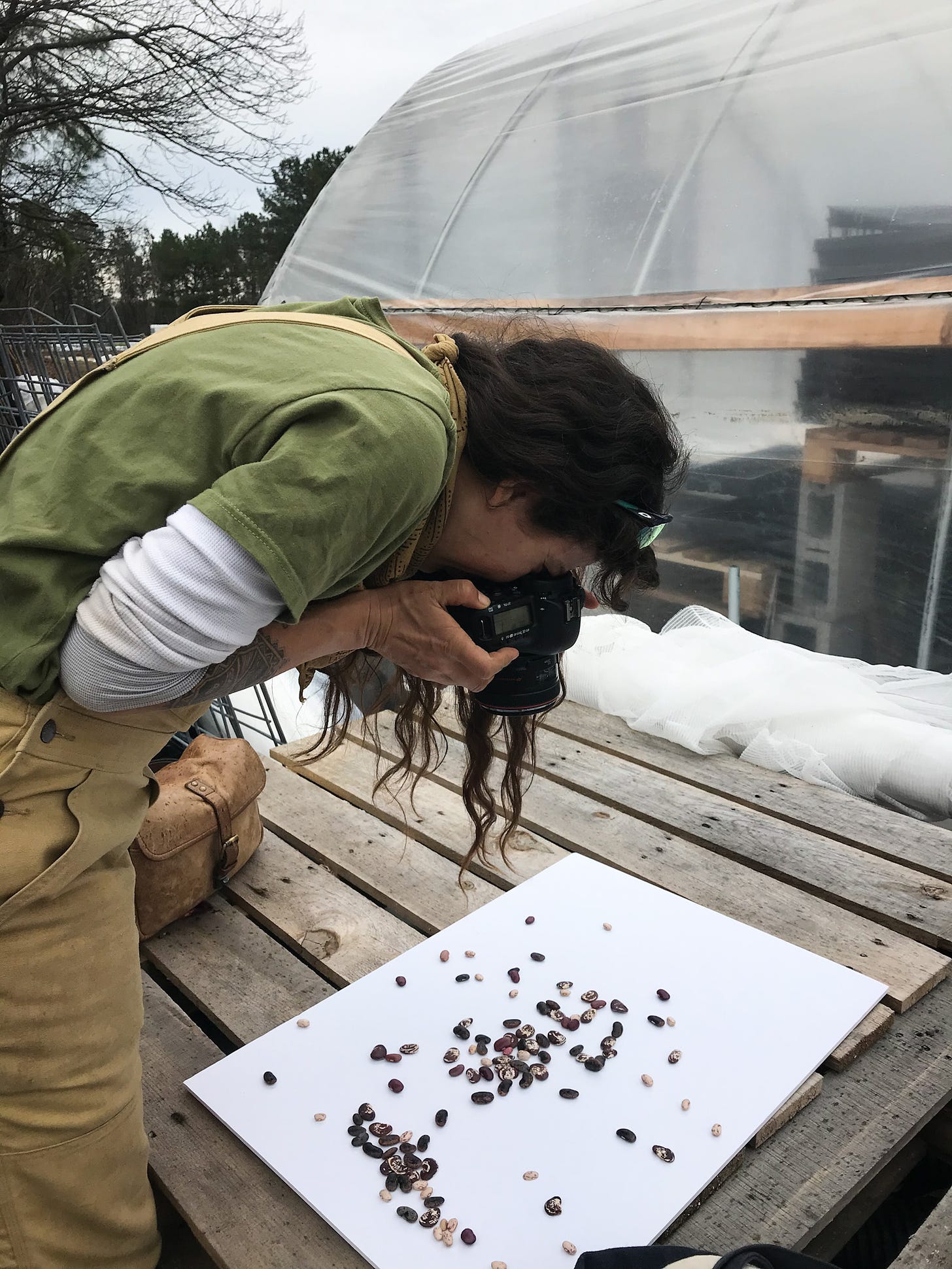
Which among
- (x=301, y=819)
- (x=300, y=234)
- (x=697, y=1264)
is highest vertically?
(x=300, y=234)

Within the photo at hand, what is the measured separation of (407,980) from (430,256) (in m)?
2.99

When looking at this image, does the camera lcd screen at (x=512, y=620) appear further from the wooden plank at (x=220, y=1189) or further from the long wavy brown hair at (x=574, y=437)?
the wooden plank at (x=220, y=1189)

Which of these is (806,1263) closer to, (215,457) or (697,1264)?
(697,1264)

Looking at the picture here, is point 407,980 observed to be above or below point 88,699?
below

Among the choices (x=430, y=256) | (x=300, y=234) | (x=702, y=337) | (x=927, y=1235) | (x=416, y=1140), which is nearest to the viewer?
(x=927, y=1235)

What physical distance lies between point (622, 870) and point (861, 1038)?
1.92ft

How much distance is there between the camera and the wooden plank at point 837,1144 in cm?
120

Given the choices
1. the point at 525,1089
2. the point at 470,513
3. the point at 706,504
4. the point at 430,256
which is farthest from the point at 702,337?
the point at 525,1089

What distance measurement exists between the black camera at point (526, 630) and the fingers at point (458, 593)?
18 millimetres

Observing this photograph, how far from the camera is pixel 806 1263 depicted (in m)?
0.92

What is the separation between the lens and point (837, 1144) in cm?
132

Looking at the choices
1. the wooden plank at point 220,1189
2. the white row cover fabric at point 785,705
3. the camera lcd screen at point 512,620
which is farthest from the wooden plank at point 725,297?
the wooden plank at point 220,1189

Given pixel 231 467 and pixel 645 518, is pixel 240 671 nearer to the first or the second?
pixel 231 467

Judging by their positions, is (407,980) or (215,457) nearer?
(215,457)
